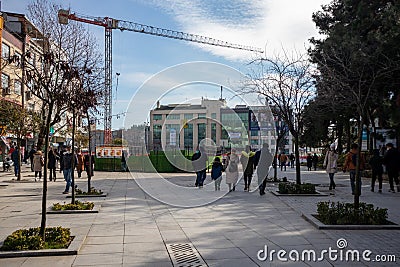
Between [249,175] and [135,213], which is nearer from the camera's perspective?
[135,213]

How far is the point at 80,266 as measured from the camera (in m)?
6.63

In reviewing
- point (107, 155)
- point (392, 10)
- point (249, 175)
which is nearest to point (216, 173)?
point (249, 175)

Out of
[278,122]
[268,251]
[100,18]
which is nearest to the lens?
[268,251]

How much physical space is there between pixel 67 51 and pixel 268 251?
51.8 feet

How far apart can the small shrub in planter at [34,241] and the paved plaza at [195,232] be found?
39 cm

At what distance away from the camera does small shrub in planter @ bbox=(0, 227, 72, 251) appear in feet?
24.5

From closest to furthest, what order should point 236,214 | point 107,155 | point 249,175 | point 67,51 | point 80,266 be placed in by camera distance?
point 80,266 → point 236,214 → point 249,175 → point 67,51 → point 107,155

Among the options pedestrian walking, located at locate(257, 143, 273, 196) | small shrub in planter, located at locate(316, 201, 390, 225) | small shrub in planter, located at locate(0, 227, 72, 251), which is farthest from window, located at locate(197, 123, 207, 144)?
small shrub in planter, located at locate(0, 227, 72, 251)

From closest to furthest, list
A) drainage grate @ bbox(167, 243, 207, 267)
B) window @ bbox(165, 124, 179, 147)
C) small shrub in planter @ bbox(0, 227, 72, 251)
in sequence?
drainage grate @ bbox(167, 243, 207, 267)
small shrub in planter @ bbox(0, 227, 72, 251)
window @ bbox(165, 124, 179, 147)

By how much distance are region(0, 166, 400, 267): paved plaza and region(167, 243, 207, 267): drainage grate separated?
16 mm

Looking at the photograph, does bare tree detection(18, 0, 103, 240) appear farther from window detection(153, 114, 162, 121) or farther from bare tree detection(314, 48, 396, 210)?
bare tree detection(314, 48, 396, 210)

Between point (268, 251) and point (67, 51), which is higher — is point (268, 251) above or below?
below

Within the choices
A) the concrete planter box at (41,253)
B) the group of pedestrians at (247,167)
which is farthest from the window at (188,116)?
the concrete planter box at (41,253)

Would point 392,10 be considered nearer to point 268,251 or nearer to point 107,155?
point 268,251
